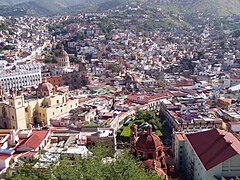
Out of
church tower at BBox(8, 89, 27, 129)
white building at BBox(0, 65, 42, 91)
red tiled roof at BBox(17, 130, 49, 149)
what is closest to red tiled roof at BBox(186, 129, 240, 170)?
red tiled roof at BBox(17, 130, 49, 149)

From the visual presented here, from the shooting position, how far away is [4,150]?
2605 centimetres

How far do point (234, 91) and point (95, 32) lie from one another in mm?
54658

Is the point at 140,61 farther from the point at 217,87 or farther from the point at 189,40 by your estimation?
the point at 189,40

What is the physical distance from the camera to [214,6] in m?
128

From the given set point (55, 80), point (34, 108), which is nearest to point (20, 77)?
point (55, 80)

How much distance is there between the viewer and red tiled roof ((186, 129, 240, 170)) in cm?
2092

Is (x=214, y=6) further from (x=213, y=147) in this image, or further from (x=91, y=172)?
(x=91, y=172)

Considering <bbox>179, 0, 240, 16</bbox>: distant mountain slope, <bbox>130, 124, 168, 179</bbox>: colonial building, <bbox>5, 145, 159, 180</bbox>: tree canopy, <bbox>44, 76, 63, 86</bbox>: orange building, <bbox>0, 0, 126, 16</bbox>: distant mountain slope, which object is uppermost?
<bbox>0, 0, 126, 16</bbox>: distant mountain slope

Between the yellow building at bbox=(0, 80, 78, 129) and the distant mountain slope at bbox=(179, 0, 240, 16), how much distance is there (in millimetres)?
97368

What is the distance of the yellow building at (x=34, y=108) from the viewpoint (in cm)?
3347

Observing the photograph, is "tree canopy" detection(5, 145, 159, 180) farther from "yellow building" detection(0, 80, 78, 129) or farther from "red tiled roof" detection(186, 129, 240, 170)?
"yellow building" detection(0, 80, 78, 129)

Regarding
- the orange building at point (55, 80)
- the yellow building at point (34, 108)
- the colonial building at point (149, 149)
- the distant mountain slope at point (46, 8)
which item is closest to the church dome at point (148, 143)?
the colonial building at point (149, 149)

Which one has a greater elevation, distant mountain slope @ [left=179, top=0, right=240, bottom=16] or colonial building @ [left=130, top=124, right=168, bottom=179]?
distant mountain slope @ [left=179, top=0, right=240, bottom=16]

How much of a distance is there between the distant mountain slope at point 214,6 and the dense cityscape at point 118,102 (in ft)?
67.6
